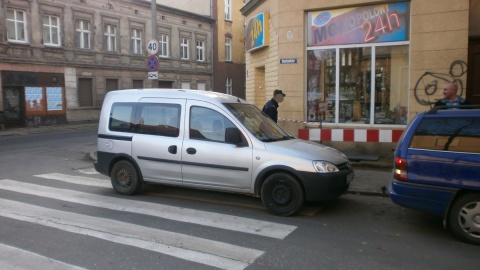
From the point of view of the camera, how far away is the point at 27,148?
14.4 meters

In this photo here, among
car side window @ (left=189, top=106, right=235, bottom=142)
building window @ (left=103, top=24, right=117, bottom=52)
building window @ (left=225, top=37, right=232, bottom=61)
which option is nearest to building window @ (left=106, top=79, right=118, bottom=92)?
building window @ (left=103, top=24, right=117, bottom=52)

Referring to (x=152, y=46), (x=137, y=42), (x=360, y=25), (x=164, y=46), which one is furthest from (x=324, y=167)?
(x=164, y=46)

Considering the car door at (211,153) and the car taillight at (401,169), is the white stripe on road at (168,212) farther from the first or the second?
the car taillight at (401,169)

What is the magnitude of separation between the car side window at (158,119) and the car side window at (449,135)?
11.9 feet

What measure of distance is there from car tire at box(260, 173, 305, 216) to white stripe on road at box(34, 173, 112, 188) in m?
3.59

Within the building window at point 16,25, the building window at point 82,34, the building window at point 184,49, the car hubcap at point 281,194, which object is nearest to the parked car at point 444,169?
the car hubcap at point 281,194

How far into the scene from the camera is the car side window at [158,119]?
672 cm


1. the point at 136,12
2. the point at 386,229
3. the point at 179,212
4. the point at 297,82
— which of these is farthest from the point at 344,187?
the point at 136,12

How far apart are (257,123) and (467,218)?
10.7 feet

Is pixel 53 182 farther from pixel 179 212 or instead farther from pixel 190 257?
pixel 190 257

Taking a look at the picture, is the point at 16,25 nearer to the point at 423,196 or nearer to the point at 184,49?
the point at 184,49

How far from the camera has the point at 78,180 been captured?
8570 millimetres

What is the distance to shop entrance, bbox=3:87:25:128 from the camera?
75.0 ft

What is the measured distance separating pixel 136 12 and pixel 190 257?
29.4 m
